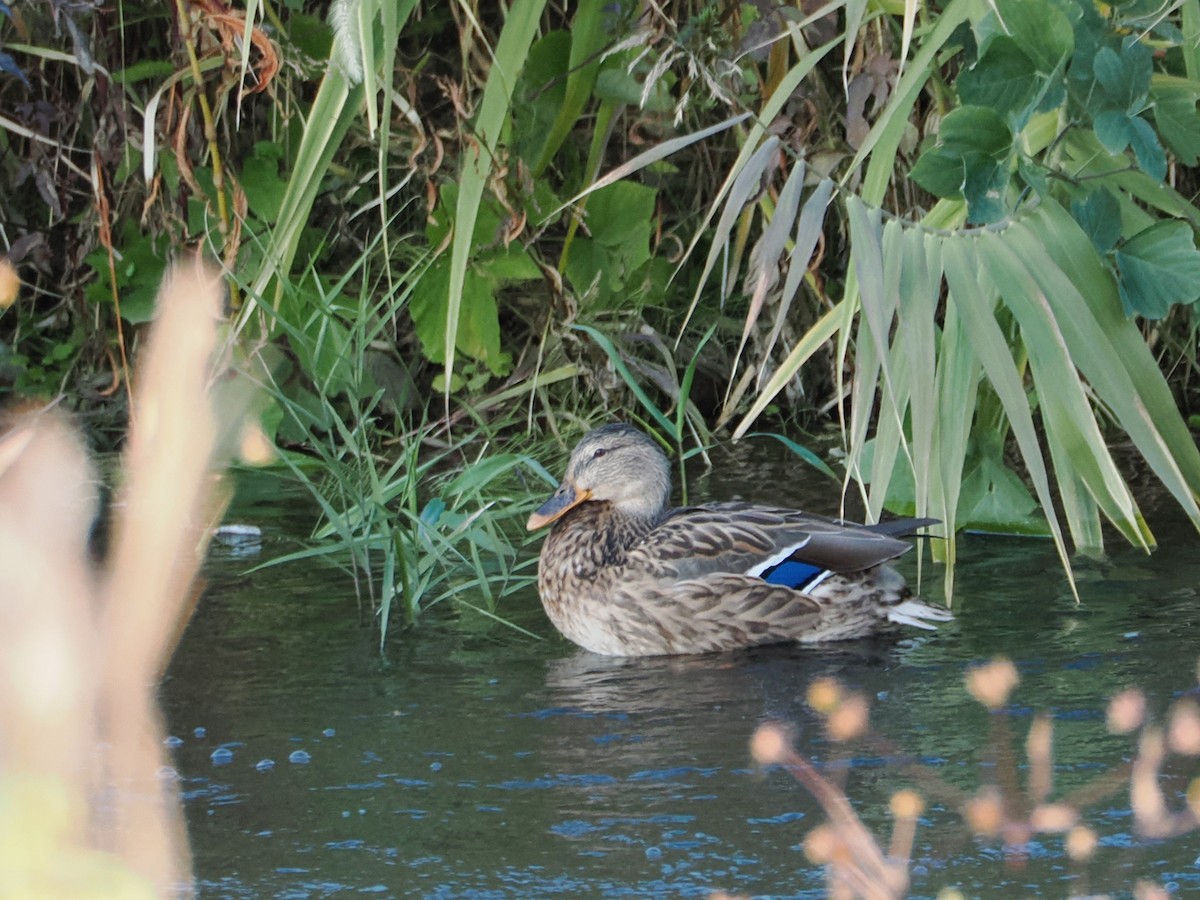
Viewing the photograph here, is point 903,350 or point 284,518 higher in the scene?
point 903,350

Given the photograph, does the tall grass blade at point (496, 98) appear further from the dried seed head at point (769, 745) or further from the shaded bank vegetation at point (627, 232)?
the dried seed head at point (769, 745)

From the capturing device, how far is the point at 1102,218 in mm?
4188

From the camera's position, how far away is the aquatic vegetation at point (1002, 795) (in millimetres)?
2914

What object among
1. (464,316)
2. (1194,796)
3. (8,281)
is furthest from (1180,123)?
(8,281)

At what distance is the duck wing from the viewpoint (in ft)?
14.6

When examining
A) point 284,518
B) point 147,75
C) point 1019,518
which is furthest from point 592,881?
point 147,75

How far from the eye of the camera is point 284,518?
221 inches

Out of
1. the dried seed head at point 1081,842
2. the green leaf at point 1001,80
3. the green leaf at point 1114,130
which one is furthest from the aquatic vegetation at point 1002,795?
the green leaf at point 1001,80

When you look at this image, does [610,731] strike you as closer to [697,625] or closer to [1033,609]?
[697,625]

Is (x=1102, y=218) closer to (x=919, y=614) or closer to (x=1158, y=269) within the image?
(x=1158, y=269)

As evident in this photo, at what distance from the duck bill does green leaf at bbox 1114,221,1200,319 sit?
1.43 metres

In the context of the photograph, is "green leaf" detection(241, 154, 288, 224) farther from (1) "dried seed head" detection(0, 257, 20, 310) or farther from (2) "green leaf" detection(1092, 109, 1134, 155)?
(2) "green leaf" detection(1092, 109, 1134, 155)

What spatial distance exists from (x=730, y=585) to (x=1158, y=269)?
3.93 ft

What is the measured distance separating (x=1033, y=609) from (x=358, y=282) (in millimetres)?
3064
